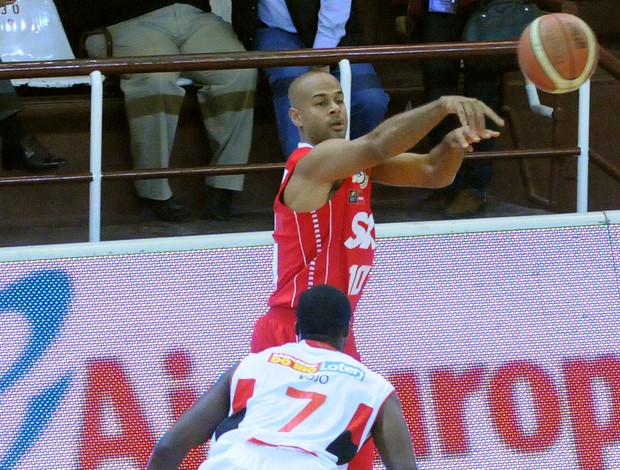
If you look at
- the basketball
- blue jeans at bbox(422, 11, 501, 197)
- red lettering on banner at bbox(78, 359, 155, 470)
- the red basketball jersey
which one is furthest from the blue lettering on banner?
blue jeans at bbox(422, 11, 501, 197)

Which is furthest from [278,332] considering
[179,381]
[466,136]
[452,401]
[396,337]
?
[466,136]

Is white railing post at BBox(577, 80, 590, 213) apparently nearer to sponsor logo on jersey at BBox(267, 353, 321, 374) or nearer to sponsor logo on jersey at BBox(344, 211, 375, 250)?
sponsor logo on jersey at BBox(344, 211, 375, 250)

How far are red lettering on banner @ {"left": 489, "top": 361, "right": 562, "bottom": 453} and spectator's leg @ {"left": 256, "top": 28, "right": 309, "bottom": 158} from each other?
171 cm

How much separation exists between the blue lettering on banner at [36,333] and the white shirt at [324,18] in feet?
6.73

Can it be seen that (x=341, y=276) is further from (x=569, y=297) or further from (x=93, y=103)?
(x=93, y=103)

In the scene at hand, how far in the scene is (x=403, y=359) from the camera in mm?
4801

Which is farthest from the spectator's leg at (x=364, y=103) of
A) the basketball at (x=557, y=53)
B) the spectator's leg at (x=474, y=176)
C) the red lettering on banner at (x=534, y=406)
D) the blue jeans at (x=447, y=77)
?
the basketball at (x=557, y=53)

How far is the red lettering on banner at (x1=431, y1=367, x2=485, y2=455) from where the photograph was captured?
468 cm

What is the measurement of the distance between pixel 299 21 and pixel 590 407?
2.59 m

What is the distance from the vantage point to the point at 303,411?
10.5ft

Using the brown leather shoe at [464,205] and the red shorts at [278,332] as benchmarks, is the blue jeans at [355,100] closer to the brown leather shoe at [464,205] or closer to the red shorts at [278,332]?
the brown leather shoe at [464,205]

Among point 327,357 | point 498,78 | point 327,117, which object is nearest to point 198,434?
point 327,357

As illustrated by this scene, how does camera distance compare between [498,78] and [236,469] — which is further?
[498,78]

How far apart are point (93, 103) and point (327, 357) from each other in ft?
7.74
